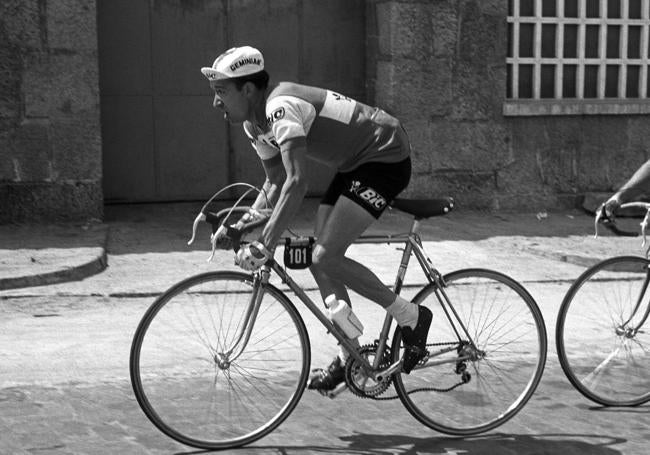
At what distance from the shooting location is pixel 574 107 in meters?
12.6

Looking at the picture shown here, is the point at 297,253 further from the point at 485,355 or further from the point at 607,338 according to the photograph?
the point at 607,338

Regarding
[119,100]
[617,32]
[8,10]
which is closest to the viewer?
[8,10]

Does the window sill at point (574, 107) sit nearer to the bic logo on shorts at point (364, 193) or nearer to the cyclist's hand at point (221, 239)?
the bic logo on shorts at point (364, 193)

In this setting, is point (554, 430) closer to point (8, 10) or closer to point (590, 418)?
point (590, 418)

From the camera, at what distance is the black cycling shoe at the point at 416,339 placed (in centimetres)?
516

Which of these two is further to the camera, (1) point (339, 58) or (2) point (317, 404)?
(1) point (339, 58)

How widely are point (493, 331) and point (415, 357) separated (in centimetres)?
42

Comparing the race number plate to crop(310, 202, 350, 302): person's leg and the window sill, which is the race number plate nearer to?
crop(310, 202, 350, 302): person's leg

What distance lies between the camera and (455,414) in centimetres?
528

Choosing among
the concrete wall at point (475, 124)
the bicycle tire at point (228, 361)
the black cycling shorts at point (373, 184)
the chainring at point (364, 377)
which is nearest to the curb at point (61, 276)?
the bicycle tire at point (228, 361)

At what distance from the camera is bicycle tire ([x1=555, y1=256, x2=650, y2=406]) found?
561cm

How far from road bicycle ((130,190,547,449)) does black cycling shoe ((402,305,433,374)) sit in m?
0.04

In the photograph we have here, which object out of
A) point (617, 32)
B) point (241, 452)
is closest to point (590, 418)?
point (241, 452)

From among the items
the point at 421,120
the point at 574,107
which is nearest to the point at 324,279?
the point at 421,120
